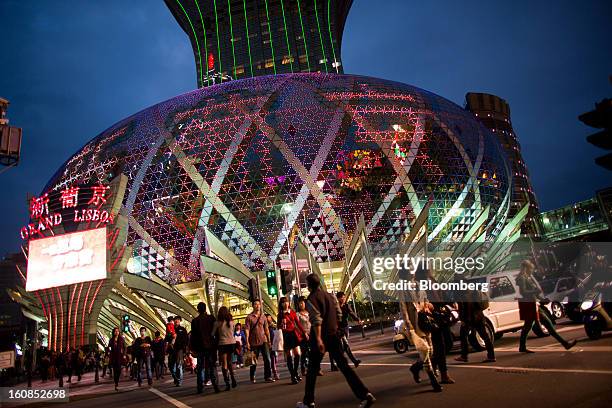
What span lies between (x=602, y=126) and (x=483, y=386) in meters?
4.28

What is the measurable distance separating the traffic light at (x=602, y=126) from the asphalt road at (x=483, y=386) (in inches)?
119

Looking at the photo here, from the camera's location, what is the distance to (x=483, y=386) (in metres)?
6.45

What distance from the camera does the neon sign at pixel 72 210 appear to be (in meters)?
26.3

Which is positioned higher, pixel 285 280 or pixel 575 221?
pixel 575 221

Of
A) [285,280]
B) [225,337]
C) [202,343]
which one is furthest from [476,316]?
[285,280]

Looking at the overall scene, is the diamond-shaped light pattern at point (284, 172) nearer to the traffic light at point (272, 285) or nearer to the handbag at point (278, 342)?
the traffic light at point (272, 285)

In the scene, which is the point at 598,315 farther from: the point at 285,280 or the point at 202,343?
the point at 285,280

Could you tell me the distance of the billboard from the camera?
25.1 meters

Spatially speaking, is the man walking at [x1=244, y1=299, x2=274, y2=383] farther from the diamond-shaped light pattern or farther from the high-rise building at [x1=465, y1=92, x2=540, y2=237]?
the high-rise building at [x1=465, y1=92, x2=540, y2=237]

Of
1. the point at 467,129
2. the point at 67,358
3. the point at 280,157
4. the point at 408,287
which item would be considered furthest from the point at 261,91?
the point at 408,287

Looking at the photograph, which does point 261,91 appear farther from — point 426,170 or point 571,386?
point 571,386

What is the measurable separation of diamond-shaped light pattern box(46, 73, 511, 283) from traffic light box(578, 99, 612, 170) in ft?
113

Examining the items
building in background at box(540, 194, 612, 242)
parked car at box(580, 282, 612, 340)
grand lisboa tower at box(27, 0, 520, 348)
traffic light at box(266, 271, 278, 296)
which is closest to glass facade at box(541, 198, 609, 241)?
building in background at box(540, 194, 612, 242)

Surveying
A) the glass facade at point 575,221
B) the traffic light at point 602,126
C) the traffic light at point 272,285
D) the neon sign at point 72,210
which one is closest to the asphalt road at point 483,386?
the traffic light at point 602,126
